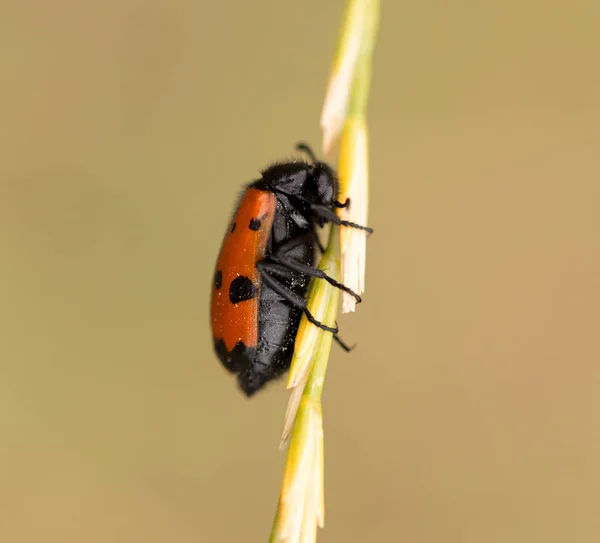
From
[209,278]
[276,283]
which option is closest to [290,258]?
[276,283]

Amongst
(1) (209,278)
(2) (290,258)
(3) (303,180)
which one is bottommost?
(2) (290,258)

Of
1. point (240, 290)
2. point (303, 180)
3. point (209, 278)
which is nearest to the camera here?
point (240, 290)

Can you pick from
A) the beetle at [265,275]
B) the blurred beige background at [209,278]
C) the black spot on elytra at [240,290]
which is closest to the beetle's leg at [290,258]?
the beetle at [265,275]

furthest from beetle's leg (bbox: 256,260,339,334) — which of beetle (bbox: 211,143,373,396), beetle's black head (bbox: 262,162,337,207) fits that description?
beetle's black head (bbox: 262,162,337,207)

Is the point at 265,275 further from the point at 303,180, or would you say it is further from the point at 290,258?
the point at 303,180

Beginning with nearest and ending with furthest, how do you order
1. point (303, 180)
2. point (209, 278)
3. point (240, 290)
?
1. point (240, 290)
2. point (303, 180)
3. point (209, 278)

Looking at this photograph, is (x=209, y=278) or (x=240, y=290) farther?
(x=209, y=278)

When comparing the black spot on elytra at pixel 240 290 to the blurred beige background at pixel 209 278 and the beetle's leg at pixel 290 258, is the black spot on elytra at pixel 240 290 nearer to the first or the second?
the beetle's leg at pixel 290 258

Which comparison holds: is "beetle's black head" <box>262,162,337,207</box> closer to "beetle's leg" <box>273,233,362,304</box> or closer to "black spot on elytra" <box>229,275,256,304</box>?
"beetle's leg" <box>273,233,362,304</box>
